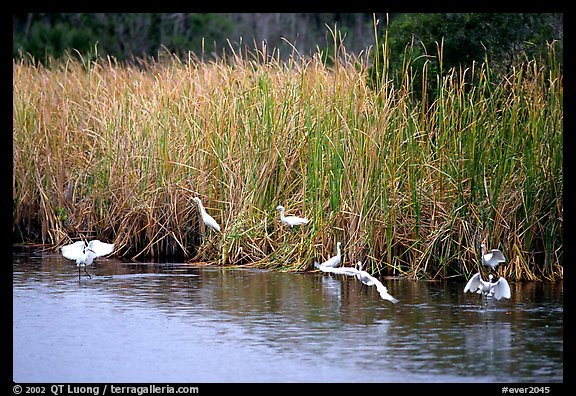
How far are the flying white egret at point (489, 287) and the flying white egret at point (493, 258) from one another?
12 centimetres

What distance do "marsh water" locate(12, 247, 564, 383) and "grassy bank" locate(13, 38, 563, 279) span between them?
43cm

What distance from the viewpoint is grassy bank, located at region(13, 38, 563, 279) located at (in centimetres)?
877

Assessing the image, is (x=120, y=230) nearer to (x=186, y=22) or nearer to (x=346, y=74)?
(x=346, y=74)

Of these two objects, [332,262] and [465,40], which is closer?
[332,262]

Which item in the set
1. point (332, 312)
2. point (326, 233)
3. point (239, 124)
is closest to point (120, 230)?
point (239, 124)

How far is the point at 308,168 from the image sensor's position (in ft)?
31.1

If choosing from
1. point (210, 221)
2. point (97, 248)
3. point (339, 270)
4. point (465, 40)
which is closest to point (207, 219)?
point (210, 221)

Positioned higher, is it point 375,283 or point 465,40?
point 465,40

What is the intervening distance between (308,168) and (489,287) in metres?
2.36

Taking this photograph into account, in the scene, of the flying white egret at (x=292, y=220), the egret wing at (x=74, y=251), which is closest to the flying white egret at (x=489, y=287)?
the flying white egret at (x=292, y=220)

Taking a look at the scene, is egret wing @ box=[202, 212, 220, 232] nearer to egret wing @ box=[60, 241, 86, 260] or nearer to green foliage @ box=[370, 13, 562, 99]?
egret wing @ box=[60, 241, 86, 260]

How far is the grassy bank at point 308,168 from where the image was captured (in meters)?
8.77

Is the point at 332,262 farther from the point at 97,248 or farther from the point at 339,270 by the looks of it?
the point at 97,248

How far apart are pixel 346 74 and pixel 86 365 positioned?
463 centimetres
